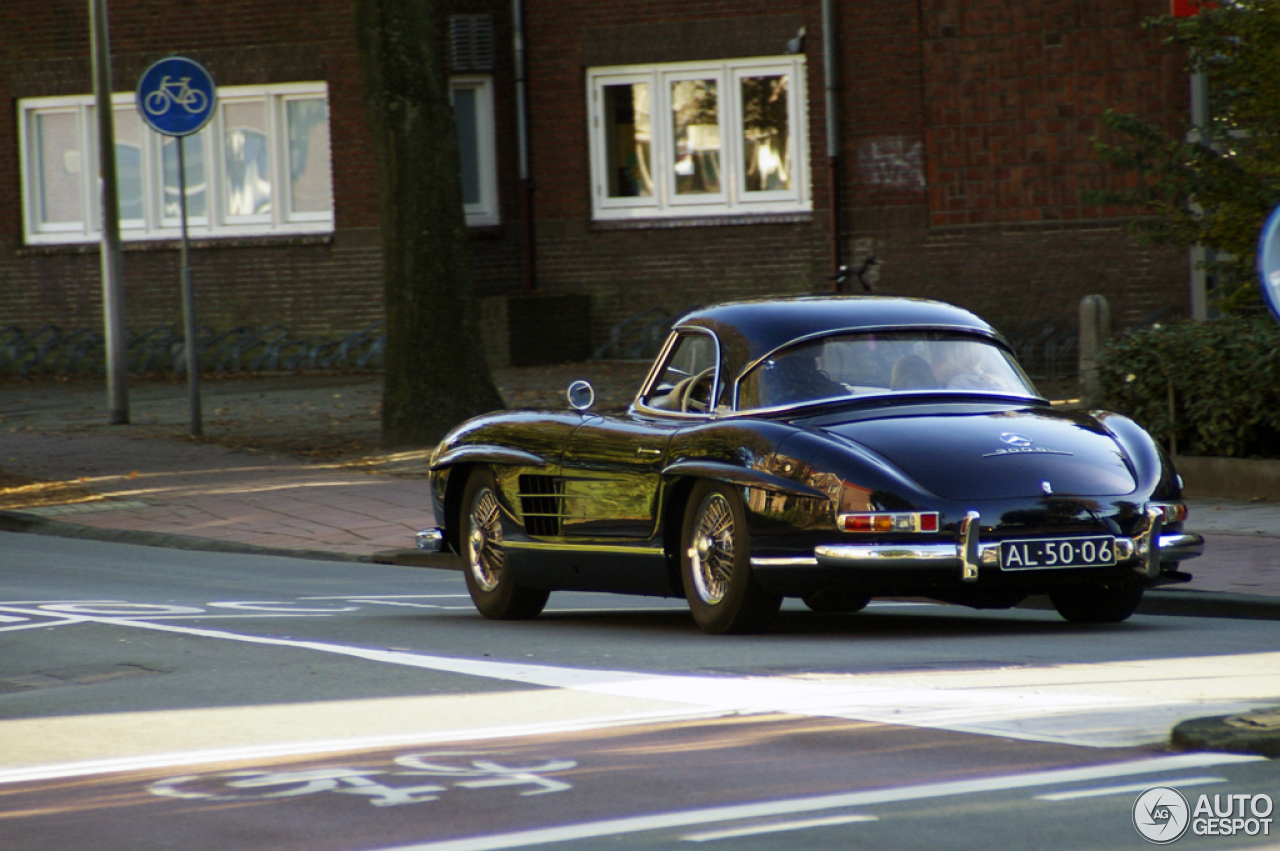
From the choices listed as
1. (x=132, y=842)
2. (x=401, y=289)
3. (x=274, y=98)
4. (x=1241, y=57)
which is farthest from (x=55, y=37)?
(x=132, y=842)

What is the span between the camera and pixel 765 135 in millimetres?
25828

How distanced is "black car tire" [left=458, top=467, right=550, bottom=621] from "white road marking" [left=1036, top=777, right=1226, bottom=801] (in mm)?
4984

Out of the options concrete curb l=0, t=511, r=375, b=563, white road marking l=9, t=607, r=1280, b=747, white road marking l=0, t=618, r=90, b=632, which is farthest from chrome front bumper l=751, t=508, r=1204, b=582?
concrete curb l=0, t=511, r=375, b=563

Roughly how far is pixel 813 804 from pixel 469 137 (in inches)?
900

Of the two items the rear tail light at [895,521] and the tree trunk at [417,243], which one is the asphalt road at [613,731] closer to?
the rear tail light at [895,521]

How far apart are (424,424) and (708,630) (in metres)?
9.52

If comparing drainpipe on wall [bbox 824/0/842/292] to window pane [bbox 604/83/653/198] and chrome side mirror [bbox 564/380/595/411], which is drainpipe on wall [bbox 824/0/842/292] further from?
chrome side mirror [bbox 564/380/595/411]

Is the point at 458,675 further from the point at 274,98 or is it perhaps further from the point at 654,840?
the point at 274,98

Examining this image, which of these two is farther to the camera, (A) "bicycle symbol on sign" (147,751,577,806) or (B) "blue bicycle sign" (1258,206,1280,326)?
(B) "blue bicycle sign" (1258,206,1280,326)

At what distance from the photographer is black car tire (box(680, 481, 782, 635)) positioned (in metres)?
7.73

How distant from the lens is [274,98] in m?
27.4

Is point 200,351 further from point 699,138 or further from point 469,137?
point 699,138

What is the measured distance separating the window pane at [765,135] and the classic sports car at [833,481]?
54.7ft
